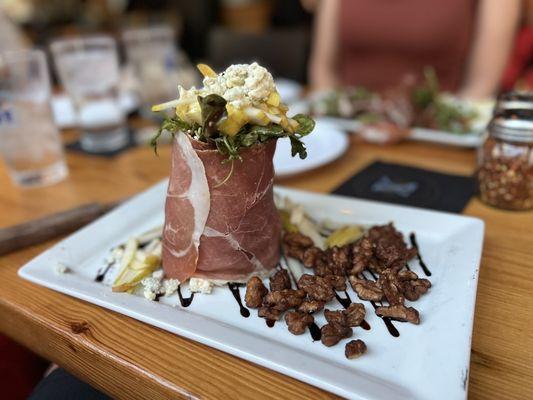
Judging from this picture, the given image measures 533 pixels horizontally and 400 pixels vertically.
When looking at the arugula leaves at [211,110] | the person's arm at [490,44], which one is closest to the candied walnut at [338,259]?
the arugula leaves at [211,110]

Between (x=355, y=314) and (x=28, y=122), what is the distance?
119cm

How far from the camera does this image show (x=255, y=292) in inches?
32.8

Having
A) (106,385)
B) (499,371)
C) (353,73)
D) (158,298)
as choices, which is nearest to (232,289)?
(158,298)

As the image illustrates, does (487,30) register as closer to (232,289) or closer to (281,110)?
(281,110)

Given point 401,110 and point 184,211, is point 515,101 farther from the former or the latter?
point 184,211

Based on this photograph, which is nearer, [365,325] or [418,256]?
[365,325]

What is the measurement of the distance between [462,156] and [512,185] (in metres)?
0.39

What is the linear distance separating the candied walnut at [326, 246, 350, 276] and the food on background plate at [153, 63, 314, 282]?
0.12m

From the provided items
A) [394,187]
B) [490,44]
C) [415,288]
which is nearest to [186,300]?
[415,288]

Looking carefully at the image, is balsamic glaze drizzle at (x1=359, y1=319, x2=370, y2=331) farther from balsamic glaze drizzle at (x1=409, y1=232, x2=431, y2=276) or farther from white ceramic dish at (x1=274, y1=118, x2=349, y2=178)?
white ceramic dish at (x1=274, y1=118, x2=349, y2=178)

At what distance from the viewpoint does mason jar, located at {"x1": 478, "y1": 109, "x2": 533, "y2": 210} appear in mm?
1076

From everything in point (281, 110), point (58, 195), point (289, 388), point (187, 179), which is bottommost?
point (58, 195)

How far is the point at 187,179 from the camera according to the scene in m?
0.88

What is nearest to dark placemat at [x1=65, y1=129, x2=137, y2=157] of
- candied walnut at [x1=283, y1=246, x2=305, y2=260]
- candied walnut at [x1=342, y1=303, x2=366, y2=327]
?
candied walnut at [x1=283, y1=246, x2=305, y2=260]
